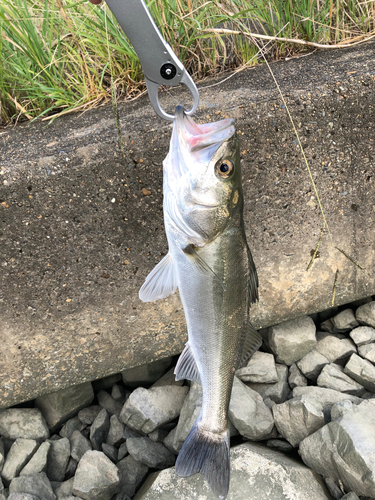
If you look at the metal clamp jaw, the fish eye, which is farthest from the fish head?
the metal clamp jaw

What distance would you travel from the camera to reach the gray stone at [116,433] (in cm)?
249

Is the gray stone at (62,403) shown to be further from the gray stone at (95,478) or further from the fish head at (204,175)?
the fish head at (204,175)

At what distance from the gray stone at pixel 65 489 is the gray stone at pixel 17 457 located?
0.81ft

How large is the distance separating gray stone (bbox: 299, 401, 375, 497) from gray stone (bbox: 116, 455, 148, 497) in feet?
2.85

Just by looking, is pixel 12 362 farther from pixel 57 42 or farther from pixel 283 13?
pixel 283 13

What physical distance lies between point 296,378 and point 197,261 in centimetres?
146

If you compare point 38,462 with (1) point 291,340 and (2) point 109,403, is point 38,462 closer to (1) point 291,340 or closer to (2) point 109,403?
(2) point 109,403

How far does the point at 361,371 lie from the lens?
8.22 feet

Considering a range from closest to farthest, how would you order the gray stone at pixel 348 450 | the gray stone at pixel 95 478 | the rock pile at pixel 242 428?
the gray stone at pixel 348 450 < the rock pile at pixel 242 428 < the gray stone at pixel 95 478

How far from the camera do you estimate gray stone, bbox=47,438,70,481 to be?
7.86 ft

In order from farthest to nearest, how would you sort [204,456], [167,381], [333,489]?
[167,381] → [333,489] → [204,456]

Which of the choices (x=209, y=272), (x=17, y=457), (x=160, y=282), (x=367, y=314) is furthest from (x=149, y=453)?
(x=367, y=314)

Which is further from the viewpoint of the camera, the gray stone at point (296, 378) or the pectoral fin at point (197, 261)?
the gray stone at point (296, 378)

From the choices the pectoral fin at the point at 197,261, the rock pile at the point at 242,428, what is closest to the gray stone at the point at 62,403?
the rock pile at the point at 242,428
